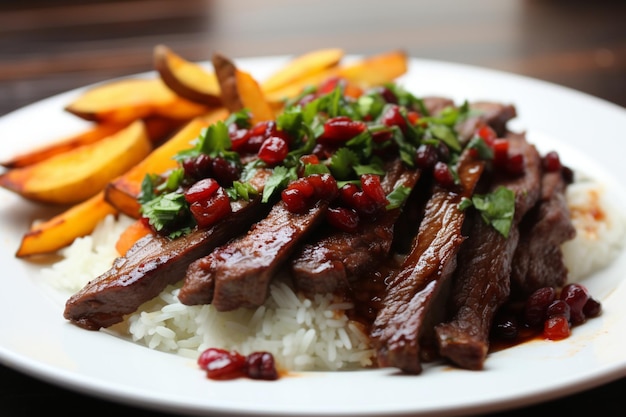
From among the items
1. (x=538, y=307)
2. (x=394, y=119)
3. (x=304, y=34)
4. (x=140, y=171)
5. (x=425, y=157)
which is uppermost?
(x=394, y=119)

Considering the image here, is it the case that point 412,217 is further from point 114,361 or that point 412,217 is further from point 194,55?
point 194,55

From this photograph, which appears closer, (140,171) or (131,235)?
(131,235)

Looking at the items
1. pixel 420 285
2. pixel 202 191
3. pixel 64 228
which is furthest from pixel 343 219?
pixel 64 228

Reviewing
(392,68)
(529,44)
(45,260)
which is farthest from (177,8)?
(45,260)

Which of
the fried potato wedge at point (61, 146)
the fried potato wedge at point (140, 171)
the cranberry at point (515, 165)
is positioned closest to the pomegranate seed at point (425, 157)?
the cranberry at point (515, 165)

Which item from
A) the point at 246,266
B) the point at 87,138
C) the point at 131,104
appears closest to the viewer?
the point at 246,266

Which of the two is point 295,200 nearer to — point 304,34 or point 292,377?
point 292,377

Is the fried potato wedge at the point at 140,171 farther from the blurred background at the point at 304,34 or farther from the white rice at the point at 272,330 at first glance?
the blurred background at the point at 304,34
